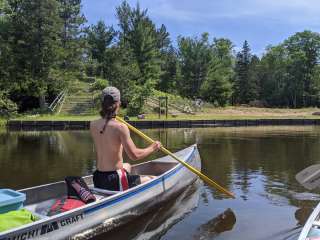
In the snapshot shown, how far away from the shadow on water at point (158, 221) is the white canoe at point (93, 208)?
16 cm

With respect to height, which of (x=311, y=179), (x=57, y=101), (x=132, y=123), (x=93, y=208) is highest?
(x=57, y=101)

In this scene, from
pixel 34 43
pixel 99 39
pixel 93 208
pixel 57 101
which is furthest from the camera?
pixel 99 39

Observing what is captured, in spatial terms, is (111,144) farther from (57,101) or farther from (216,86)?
(216,86)

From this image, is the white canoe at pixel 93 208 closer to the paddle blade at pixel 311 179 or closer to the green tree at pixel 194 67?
the paddle blade at pixel 311 179

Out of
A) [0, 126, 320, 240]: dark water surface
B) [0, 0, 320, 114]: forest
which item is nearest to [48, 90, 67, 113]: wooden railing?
[0, 0, 320, 114]: forest

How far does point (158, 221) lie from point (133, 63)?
138 ft

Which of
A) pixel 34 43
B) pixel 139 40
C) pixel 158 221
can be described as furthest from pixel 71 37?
pixel 158 221

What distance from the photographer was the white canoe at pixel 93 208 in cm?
624

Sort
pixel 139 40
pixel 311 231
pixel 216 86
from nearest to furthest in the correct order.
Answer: pixel 311 231 → pixel 139 40 → pixel 216 86

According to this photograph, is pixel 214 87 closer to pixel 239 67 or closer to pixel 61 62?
pixel 239 67

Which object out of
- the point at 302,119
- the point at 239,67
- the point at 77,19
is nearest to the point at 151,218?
the point at 302,119

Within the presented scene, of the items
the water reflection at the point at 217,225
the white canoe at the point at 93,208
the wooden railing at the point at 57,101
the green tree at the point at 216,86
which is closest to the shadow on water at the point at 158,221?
the white canoe at the point at 93,208

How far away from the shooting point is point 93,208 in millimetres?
7109

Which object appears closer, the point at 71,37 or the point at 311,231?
the point at 311,231
